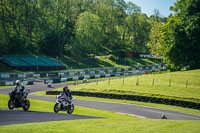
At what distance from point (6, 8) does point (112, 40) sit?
161ft

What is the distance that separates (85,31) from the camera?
3671 inches

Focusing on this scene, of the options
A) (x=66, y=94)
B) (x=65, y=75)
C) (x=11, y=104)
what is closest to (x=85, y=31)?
(x=65, y=75)

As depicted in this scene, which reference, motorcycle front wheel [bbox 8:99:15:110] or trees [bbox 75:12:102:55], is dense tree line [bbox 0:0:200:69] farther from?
motorcycle front wheel [bbox 8:99:15:110]

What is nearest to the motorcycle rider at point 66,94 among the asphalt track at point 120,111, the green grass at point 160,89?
the asphalt track at point 120,111

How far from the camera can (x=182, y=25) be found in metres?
62.4

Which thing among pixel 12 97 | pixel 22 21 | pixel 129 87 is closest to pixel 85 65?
pixel 22 21

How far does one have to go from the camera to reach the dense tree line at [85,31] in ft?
205

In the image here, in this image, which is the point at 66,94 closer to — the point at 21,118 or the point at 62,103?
the point at 62,103

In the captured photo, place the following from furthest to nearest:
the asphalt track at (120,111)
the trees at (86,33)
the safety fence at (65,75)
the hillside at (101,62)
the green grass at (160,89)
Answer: the trees at (86,33) < the hillside at (101,62) < the safety fence at (65,75) < the green grass at (160,89) < the asphalt track at (120,111)

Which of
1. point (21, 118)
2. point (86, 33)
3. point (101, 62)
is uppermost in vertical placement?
point (86, 33)

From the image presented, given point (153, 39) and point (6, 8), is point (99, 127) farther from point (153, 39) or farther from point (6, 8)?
point (153, 39)

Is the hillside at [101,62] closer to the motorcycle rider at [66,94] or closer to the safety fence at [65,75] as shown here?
the safety fence at [65,75]

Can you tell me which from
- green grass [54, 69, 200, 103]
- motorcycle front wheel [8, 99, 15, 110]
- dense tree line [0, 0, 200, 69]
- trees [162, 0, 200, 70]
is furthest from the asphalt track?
trees [162, 0, 200, 70]

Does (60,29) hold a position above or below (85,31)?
above
